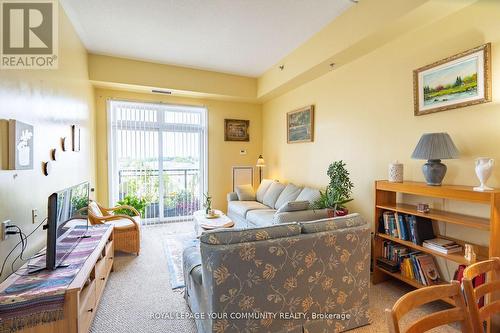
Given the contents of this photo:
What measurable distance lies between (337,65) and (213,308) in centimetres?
345

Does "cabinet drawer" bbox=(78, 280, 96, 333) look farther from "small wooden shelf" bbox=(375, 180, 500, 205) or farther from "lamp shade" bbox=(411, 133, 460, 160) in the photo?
"lamp shade" bbox=(411, 133, 460, 160)

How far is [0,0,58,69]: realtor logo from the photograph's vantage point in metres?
1.77

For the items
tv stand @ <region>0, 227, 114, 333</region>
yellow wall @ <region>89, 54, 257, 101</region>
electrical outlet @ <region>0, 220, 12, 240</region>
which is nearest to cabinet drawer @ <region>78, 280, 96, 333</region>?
tv stand @ <region>0, 227, 114, 333</region>

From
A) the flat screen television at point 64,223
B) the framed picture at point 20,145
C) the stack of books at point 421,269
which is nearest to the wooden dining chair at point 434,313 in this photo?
the stack of books at point 421,269

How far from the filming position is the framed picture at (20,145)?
1704 millimetres

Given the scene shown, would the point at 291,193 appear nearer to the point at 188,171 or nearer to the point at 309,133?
the point at 309,133

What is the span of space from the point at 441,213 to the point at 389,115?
1.22 metres

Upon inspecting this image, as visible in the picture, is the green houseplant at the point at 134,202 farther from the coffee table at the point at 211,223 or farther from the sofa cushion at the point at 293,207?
the sofa cushion at the point at 293,207

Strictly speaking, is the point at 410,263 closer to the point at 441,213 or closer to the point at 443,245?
the point at 443,245

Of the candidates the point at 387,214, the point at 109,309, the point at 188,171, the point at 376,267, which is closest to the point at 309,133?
the point at 387,214

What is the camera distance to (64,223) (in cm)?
197

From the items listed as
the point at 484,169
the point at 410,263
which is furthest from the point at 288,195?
the point at 484,169

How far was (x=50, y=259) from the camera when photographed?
1.71m

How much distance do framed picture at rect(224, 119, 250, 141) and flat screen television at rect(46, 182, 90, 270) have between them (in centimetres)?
333
